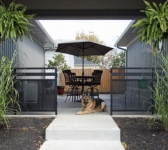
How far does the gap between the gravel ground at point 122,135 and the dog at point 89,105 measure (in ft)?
2.29

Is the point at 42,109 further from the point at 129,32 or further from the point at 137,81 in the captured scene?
the point at 129,32

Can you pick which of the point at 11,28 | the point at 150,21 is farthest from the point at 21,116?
the point at 150,21

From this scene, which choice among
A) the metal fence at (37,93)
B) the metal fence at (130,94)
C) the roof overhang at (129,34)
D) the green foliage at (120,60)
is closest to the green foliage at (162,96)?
the metal fence at (130,94)

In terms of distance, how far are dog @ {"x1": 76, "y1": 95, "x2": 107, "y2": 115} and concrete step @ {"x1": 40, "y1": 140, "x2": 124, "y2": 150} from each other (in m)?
1.53

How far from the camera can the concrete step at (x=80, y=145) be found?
3.45 meters

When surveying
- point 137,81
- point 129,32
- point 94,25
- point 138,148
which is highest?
point 94,25

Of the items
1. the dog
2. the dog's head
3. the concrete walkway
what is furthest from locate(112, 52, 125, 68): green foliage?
the concrete walkway

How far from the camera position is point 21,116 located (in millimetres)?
5293

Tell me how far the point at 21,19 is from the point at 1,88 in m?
1.17

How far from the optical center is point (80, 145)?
11.8ft

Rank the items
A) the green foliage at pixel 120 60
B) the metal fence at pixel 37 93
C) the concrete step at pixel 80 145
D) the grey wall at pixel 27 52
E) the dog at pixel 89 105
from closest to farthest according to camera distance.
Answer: the concrete step at pixel 80 145 → the dog at pixel 89 105 → the metal fence at pixel 37 93 → the grey wall at pixel 27 52 → the green foliage at pixel 120 60

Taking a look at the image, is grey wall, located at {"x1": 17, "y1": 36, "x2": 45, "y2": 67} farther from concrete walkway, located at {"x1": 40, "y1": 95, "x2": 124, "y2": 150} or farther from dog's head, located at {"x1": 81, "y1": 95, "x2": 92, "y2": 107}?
concrete walkway, located at {"x1": 40, "y1": 95, "x2": 124, "y2": 150}

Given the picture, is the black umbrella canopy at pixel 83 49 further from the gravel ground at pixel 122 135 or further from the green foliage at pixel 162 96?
the green foliage at pixel 162 96

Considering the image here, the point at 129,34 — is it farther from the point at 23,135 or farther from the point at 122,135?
the point at 23,135
